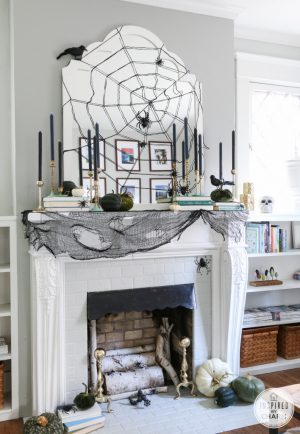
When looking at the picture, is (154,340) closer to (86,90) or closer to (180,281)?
(180,281)

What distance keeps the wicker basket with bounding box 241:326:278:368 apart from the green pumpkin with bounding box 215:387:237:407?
1.70 ft

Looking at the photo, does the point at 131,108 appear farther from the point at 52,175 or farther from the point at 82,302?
the point at 82,302

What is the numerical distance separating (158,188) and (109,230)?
1.74ft

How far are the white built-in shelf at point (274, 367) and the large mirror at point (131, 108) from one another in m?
1.45

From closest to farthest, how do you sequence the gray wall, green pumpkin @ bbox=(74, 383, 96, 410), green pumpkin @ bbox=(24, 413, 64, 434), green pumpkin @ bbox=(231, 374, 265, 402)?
green pumpkin @ bbox=(24, 413, 64, 434), green pumpkin @ bbox=(74, 383, 96, 410), the gray wall, green pumpkin @ bbox=(231, 374, 265, 402)

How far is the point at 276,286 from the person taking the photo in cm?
326

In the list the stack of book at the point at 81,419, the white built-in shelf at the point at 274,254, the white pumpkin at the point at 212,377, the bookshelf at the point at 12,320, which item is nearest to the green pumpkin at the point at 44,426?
the stack of book at the point at 81,419

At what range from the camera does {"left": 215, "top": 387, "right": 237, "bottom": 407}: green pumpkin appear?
8.58 feet

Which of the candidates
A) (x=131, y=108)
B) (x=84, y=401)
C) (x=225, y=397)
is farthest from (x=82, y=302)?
(x=131, y=108)

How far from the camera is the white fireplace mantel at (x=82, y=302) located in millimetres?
2438

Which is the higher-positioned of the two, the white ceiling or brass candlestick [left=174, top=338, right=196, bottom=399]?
the white ceiling

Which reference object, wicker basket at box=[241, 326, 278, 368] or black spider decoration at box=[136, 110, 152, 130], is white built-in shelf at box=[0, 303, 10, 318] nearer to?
black spider decoration at box=[136, 110, 152, 130]

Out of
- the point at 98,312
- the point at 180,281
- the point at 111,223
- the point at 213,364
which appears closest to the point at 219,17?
the point at 111,223

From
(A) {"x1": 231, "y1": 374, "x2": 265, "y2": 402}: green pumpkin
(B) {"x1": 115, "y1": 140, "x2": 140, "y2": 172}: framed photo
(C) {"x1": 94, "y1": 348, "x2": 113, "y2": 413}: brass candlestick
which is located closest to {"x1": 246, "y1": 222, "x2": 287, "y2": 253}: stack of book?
(A) {"x1": 231, "y1": 374, "x2": 265, "y2": 402}: green pumpkin
